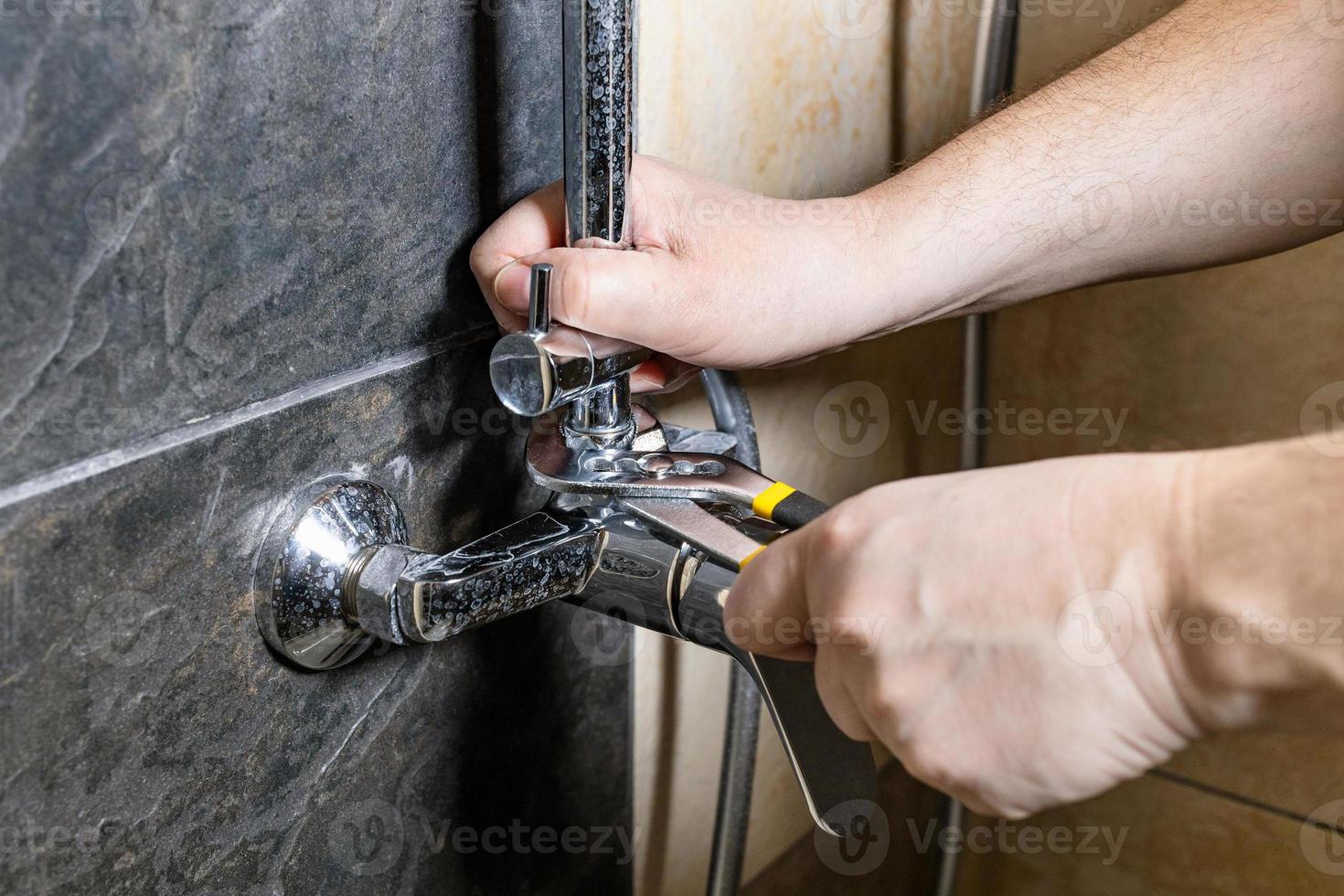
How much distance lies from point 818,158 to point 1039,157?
0.14 meters

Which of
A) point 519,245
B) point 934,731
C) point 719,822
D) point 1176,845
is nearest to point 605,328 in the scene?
point 519,245

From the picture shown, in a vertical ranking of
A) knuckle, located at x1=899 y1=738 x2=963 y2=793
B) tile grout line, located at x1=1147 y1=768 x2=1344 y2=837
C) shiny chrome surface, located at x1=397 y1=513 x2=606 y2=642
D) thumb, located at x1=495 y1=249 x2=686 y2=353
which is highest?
thumb, located at x1=495 y1=249 x2=686 y2=353

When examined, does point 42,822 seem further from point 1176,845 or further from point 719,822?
point 1176,845

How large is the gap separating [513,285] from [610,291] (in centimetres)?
4

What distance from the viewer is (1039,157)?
0.53 meters

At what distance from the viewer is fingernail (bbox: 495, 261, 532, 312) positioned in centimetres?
39

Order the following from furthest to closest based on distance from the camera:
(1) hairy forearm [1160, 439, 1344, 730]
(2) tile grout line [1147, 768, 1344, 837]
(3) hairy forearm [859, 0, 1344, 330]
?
1. (2) tile grout line [1147, 768, 1344, 837]
2. (3) hairy forearm [859, 0, 1344, 330]
3. (1) hairy forearm [1160, 439, 1344, 730]

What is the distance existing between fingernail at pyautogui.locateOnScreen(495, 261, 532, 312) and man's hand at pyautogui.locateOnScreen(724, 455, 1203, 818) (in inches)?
5.3

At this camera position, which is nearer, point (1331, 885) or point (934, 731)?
point (934, 731)

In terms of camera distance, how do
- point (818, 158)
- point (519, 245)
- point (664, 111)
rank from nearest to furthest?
point (519, 245), point (664, 111), point (818, 158)
